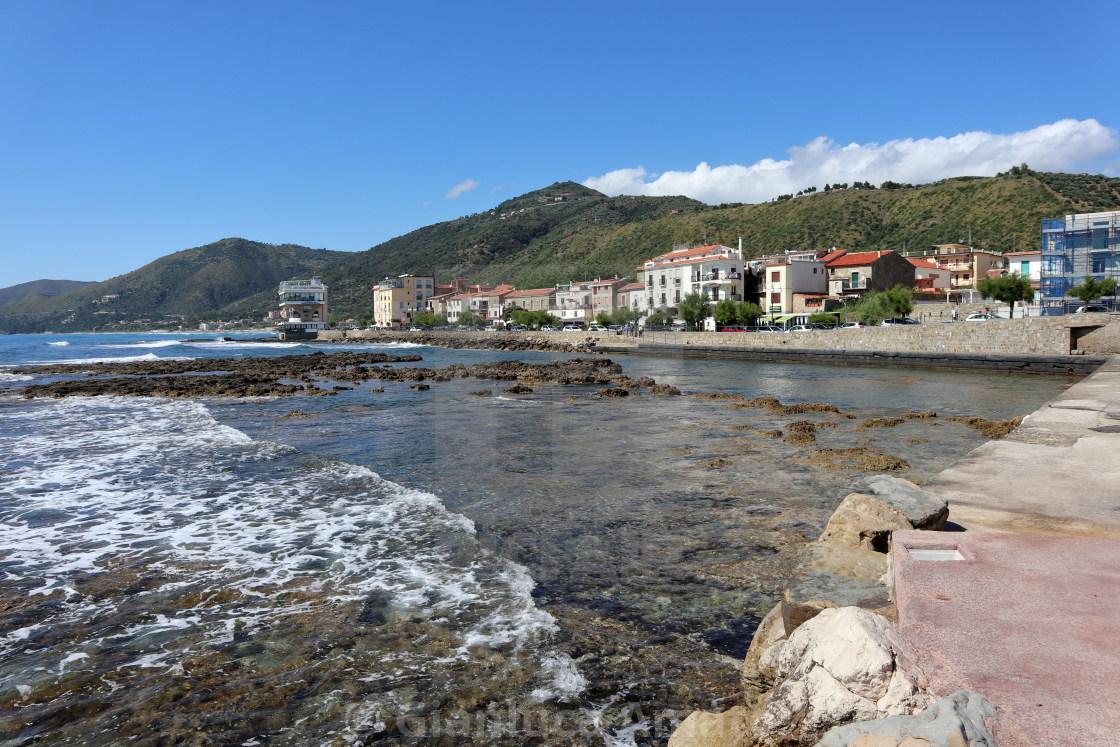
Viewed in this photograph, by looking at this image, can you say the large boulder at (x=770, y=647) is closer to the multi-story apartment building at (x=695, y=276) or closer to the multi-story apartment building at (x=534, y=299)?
the multi-story apartment building at (x=695, y=276)

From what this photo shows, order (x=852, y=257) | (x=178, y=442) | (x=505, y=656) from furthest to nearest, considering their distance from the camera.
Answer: (x=852, y=257) < (x=178, y=442) < (x=505, y=656)

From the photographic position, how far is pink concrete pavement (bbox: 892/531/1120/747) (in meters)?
2.50

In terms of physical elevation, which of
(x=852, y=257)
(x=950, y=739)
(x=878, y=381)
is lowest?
(x=878, y=381)

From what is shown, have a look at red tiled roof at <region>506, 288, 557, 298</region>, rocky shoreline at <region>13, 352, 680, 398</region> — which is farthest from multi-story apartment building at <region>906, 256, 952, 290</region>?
red tiled roof at <region>506, 288, 557, 298</region>

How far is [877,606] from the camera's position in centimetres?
402

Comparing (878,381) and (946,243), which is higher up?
(946,243)

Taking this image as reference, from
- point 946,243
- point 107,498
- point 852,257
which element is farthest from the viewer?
point 946,243

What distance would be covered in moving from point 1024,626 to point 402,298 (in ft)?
419

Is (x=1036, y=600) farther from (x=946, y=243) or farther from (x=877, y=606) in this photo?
(x=946, y=243)

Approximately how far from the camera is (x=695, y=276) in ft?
237

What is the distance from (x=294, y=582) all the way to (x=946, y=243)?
91024 millimetres

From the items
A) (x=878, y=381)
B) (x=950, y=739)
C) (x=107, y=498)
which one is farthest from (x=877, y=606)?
(x=878, y=381)

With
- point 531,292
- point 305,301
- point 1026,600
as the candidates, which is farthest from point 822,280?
point 305,301

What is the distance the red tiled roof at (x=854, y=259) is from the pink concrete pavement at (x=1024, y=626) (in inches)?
2565
